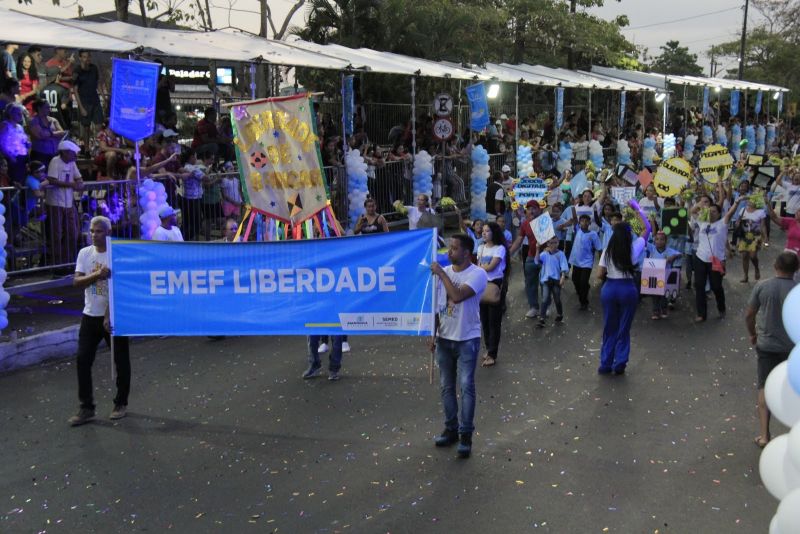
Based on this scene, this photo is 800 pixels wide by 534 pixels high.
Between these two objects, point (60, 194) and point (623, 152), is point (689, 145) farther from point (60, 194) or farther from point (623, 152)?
point (60, 194)

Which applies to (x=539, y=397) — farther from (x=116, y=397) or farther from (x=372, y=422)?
(x=116, y=397)

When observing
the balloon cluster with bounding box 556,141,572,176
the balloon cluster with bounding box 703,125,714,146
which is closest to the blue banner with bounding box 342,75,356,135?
the balloon cluster with bounding box 556,141,572,176

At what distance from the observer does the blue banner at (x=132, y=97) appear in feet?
38.5

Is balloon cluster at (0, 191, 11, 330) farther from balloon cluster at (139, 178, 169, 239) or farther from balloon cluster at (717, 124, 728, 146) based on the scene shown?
balloon cluster at (717, 124, 728, 146)

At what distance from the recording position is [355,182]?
678 inches

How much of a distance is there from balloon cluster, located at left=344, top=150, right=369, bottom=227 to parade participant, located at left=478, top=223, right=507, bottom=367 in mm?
6885

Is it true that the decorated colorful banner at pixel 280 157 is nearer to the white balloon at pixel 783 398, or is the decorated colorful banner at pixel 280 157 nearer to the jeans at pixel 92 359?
the jeans at pixel 92 359

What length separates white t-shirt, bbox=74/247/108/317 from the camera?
8375 millimetres

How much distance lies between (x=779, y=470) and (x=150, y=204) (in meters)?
9.79

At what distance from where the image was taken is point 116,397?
8523 millimetres

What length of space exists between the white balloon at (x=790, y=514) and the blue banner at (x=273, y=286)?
13.1ft

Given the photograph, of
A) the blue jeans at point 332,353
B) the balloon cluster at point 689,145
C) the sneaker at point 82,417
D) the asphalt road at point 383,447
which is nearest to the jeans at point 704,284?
the asphalt road at point 383,447

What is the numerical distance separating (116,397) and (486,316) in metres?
4.31

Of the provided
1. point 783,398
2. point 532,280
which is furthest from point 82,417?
point 532,280
